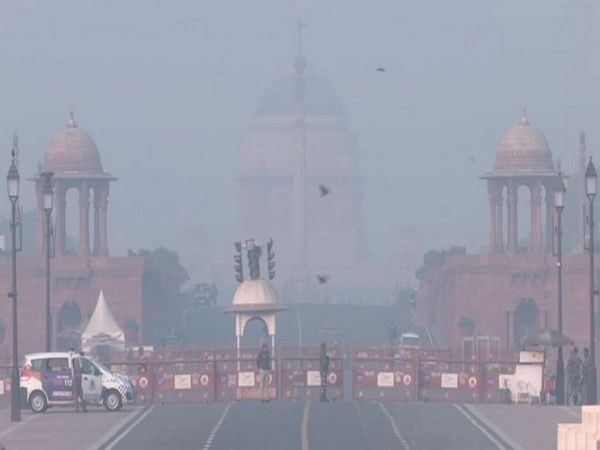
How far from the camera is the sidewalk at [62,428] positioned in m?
52.7

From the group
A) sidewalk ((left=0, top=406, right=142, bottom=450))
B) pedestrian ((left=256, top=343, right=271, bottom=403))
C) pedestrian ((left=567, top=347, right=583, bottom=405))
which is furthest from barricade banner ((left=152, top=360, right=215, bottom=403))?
pedestrian ((left=567, top=347, right=583, bottom=405))

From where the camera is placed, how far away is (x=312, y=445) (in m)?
51.8

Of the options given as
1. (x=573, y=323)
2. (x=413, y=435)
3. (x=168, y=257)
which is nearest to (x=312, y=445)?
(x=413, y=435)

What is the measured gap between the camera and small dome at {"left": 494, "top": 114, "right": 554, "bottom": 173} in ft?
478

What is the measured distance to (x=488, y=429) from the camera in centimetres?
5653

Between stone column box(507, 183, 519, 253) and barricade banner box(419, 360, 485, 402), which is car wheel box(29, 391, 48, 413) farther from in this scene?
stone column box(507, 183, 519, 253)

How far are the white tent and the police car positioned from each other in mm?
38149

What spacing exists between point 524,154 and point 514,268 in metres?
7.73

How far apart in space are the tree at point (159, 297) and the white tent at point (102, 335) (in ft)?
96.1

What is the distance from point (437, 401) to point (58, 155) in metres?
81.6

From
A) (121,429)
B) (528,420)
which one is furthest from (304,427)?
(528,420)

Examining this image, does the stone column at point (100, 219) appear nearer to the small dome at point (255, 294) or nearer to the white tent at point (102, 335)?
the white tent at point (102, 335)

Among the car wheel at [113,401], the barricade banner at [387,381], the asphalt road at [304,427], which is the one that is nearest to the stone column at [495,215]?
the barricade banner at [387,381]

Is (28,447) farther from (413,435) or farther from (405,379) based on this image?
(405,379)
